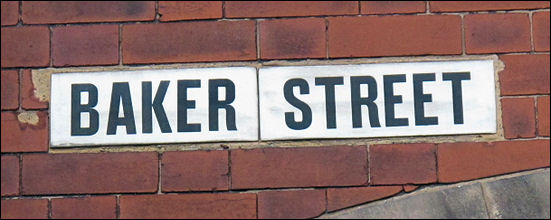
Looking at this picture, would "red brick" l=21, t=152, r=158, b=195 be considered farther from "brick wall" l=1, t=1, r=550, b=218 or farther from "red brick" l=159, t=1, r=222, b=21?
"red brick" l=159, t=1, r=222, b=21

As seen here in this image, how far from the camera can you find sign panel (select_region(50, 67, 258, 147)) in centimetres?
158

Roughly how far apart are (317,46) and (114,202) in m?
0.61

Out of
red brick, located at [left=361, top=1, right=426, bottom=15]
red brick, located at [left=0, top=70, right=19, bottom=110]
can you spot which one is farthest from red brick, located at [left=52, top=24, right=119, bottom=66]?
red brick, located at [left=361, top=1, right=426, bottom=15]

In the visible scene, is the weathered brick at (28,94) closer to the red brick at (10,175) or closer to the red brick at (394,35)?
the red brick at (10,175)

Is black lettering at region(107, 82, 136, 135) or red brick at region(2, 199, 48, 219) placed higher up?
black lettering at region(107, 82, 136, 135)

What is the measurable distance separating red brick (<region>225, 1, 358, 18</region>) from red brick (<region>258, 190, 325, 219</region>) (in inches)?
17.0

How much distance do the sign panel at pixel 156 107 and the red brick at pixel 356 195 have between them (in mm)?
233

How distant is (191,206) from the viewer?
1.55 metres

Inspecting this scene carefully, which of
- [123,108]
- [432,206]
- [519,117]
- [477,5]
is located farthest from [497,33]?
[123,108]

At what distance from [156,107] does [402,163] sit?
1.97ft

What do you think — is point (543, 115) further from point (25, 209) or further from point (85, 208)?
point (25, 209)

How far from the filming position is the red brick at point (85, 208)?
1.56 meters

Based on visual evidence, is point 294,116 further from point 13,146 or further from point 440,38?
point 13,146

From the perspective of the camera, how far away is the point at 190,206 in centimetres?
155
